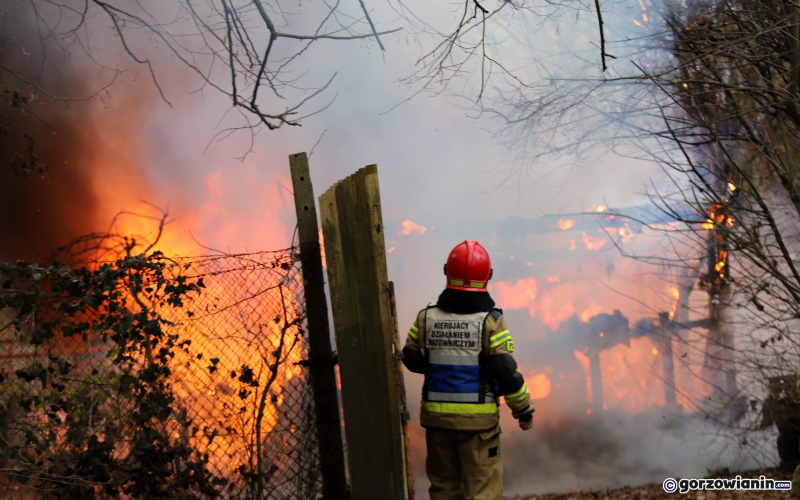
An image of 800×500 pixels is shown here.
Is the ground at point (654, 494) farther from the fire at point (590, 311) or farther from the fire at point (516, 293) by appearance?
the fire at point (516, 293)

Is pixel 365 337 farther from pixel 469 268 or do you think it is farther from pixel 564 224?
pixel 564 224

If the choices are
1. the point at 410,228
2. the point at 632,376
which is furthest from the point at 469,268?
the point at 632,376

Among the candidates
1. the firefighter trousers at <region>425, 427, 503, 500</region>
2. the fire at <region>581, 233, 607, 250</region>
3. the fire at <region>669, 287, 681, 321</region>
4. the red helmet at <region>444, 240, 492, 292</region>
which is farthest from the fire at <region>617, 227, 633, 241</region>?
the firefighter trousers at <region>425, 427, 503, 500</region>

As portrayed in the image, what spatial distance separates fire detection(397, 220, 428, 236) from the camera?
214 inches

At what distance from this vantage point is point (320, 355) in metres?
3.82

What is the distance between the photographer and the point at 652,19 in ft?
19.7

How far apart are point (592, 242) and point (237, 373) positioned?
3.92m

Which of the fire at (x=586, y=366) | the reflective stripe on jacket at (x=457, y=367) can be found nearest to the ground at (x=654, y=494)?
the fire at (x=586, y=366)

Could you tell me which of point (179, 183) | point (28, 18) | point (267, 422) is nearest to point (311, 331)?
point (267, 422)

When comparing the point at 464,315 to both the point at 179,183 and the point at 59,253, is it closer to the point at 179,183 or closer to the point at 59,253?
the point at 179,183

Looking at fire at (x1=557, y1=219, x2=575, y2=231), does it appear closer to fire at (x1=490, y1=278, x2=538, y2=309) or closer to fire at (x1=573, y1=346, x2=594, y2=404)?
fire at (x1=490, y1=278, x2=538, y2=309)

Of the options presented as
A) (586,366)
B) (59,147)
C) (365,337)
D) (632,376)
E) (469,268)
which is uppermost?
(59,147)

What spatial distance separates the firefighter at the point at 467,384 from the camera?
328 centimetres

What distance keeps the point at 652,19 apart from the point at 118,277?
236 inches
